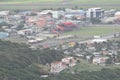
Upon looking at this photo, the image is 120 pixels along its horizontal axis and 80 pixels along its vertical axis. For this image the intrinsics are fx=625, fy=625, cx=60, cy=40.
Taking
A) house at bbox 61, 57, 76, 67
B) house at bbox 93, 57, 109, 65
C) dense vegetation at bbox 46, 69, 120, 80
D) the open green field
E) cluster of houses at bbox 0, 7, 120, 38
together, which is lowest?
cluster of houses at bbox 0, 7, 120, 38

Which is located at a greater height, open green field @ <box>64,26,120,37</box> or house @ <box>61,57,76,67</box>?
house @ <box>61,57,76,67</box>

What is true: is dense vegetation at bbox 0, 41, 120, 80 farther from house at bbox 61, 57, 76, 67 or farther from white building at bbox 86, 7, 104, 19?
white building at bbox 86, 7, 104, 19

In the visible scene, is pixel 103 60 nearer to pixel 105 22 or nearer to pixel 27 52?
pixel 27 52

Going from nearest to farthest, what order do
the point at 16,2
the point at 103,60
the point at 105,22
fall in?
the point at 103,60 < the point at 105,22 < the point at 16,2

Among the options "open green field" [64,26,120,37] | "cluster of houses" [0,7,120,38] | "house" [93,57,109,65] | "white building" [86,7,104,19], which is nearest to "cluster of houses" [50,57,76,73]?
"house" [93,57,109,65]

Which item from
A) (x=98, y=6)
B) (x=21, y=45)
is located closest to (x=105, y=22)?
(x=98, y=6)

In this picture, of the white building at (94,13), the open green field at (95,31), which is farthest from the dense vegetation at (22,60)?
the white building at (94,13)
